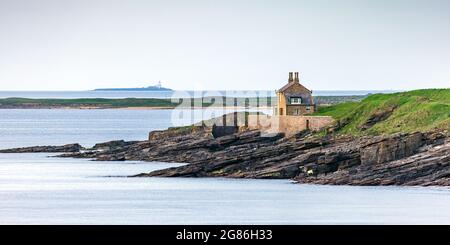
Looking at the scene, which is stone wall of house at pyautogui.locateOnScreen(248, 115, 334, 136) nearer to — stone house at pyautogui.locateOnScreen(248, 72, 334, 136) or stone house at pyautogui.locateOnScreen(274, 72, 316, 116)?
stone house at pyautogui.locateOnScreen(248, 72, 334, 136)

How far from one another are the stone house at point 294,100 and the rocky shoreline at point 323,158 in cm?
476

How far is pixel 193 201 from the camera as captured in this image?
34500 mm

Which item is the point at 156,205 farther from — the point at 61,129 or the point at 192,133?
the point at 61,129

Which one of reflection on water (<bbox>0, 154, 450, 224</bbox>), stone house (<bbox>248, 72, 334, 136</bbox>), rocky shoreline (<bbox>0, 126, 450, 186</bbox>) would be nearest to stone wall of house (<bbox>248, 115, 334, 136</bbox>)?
stone house (<bbox>248, 72, 334, 136</bbox>)

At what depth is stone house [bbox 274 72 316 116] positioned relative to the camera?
225 feet

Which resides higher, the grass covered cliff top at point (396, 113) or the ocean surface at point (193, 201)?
the grass covered cliff top at point (396, 113)

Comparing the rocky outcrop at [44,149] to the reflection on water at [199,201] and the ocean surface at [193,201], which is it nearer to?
the ocean surface at [193,201]

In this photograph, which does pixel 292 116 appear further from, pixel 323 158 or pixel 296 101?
pixel 323 158

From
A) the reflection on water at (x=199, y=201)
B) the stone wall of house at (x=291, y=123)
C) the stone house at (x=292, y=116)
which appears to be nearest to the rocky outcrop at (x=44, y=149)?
the stone house at (x=292, y=116)

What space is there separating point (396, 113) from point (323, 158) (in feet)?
43.7

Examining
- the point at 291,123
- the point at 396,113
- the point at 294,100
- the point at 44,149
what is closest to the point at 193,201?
the point at 396,113

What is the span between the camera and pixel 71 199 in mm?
35469

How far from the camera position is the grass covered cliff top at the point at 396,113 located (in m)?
55.4
